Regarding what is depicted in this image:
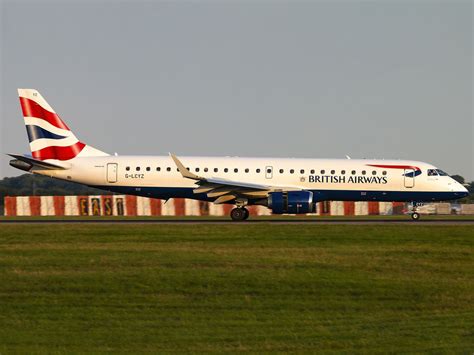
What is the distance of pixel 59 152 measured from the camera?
46.2m

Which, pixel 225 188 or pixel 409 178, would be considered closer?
pixel 225 188

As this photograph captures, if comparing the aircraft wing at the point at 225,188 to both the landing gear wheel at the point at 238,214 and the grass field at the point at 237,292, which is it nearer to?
the landing gear wheel at the point at 238,214

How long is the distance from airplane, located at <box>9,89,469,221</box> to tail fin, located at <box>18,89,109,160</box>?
13 centimetres

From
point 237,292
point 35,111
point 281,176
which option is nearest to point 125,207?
point 35,111

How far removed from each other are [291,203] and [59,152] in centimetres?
1352

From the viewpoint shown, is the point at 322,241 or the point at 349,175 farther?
the point at 349,175

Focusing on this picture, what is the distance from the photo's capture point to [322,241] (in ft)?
104

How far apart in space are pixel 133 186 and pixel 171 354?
92.7 feet

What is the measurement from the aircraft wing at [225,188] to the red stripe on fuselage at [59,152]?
650 centimetres

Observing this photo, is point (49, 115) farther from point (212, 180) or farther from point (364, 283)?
point (364, 283)

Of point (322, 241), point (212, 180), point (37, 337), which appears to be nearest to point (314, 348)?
point (37, 337)

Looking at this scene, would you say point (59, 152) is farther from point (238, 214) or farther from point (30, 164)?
point (238, 214)

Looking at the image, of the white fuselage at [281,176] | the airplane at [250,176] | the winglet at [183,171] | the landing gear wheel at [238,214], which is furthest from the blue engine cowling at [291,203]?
the winglet at [183,171]

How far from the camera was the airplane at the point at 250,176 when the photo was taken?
44312 millimetres
